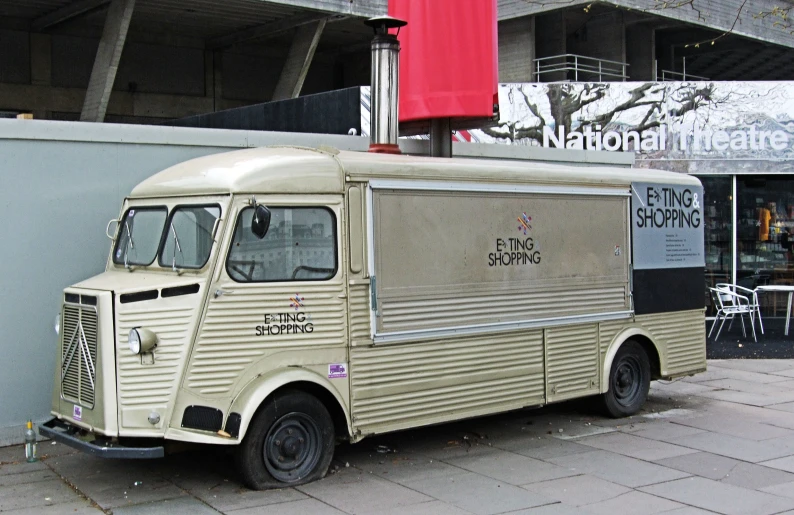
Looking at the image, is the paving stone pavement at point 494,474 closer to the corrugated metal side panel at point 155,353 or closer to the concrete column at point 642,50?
the corrugated metal side panel at point 155,353

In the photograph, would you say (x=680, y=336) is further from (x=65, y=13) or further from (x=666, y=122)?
(x=65, y=13)

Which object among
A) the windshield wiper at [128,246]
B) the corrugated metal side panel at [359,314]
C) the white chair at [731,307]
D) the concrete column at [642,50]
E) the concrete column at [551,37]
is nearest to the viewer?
the corrugated metal side panel at [359,314]

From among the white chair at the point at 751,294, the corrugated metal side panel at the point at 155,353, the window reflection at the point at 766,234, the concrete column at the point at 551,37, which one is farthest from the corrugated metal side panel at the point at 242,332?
the concrete column at the point at 551,37

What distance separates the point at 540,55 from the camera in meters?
26.7

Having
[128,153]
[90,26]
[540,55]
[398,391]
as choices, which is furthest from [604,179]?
[90,26]

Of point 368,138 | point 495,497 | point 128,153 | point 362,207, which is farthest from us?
point 368,138

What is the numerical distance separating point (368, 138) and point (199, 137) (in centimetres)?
214

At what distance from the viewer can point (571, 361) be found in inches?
361

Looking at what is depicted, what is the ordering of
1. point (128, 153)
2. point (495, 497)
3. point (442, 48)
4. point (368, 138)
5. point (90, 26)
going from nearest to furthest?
point (495, 497), point (128, 153), point (368, 138), point (442, 48), point (90, 26)

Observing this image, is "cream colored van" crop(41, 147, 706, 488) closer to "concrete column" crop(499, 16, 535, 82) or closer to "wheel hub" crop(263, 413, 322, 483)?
"wheel hub" crop(263, 413, 322, 483)

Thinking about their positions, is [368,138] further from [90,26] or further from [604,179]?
[90,26]

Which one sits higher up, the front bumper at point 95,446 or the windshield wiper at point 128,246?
the windshield wiper at point 128,246

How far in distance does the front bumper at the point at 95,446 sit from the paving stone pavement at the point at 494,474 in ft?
1.35

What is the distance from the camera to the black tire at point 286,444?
706cm
